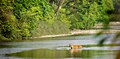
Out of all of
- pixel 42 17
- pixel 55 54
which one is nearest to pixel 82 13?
pixel 42 17

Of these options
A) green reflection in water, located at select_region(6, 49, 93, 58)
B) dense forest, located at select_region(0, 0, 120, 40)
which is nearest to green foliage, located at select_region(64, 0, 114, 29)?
dense forest, located at select_region(0, 0, 120, 40)

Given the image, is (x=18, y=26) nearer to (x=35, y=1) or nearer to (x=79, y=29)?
(x=35, y=1)

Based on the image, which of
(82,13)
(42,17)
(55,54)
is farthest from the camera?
(82,13)

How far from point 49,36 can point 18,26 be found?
551cm

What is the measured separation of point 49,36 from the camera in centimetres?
4978

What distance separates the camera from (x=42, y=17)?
51125mm

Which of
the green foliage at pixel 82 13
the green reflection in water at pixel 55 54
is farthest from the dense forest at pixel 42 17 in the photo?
the green reflection in water at pixel 55 54

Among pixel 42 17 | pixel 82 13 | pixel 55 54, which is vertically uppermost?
pixel 55 54

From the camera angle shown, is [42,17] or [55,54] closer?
[55,54]

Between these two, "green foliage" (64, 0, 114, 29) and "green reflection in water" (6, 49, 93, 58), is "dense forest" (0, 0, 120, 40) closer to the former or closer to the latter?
"green foliage" (64, 0, 114, 29)

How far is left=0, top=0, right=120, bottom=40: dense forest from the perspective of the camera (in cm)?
4425

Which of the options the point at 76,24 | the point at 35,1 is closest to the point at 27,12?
the point at 35,1

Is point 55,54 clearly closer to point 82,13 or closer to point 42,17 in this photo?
point 42,17

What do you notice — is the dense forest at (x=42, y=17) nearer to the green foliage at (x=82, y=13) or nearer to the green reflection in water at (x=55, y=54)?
the green foliage at (x=82, y=13)
